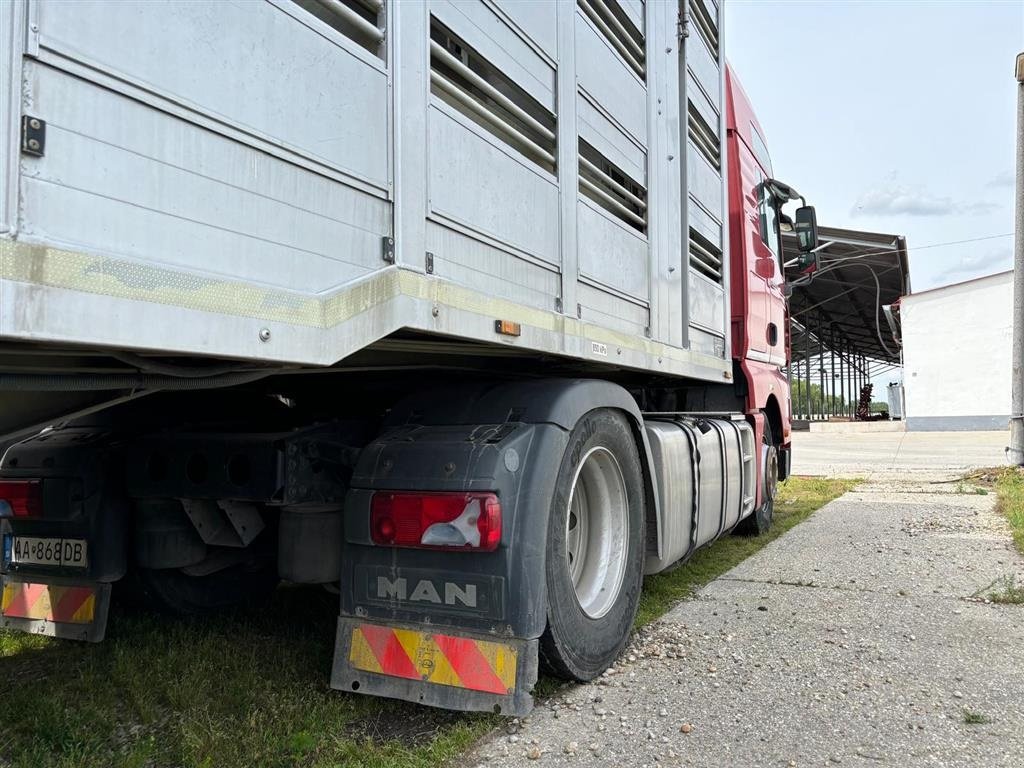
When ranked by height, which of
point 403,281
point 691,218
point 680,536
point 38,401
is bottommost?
point 680,536

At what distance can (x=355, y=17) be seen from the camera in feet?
6.49

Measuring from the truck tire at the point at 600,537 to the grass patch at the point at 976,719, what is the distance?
1256mm

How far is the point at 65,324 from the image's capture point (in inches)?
52.2

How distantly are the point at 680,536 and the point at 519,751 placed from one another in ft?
6.03

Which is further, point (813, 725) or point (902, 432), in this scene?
point (902, 432)

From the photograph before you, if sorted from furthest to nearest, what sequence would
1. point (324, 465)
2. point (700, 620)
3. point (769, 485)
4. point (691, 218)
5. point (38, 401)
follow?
point (769, 485)
point (691, 218)
point (700, 620)
point (324, 465)
point (38, 401)

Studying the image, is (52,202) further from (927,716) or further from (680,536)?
(680,536)

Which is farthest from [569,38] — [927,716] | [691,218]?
[927,716]

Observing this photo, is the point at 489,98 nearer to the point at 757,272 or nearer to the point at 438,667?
the point at 438,667

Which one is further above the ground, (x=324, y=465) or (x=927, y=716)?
(x=324, y=465)

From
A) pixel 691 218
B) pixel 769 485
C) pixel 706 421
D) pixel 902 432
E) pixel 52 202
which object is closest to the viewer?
pixel 52 202

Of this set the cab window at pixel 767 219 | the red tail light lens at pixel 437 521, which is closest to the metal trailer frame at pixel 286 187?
the red tail light lens at pixel 437 521

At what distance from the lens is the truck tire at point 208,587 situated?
11.5 ft

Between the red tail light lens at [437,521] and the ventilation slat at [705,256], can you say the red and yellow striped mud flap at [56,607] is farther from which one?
the ventilation slat at [705,256]
